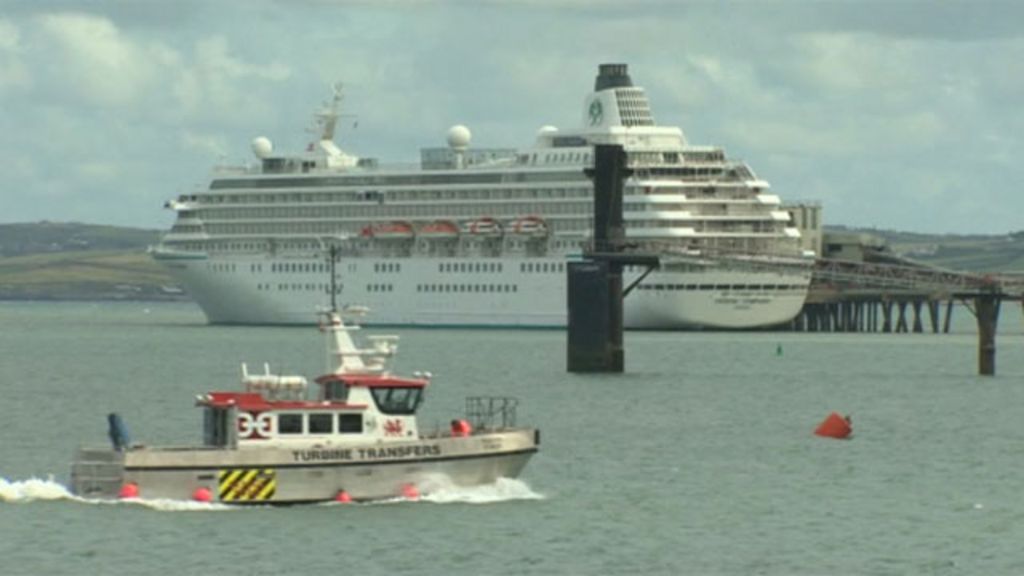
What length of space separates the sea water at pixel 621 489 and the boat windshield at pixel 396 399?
1970 mm

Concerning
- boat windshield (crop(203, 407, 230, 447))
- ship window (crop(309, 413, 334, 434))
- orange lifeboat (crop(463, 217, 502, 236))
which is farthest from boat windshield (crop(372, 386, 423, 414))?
orange lifeboat (crop(463, 217, 502, 236))

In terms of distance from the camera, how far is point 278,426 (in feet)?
188

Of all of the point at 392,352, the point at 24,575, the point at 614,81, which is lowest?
the point at 24,575

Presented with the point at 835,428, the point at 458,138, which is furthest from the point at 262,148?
the point at 835,428

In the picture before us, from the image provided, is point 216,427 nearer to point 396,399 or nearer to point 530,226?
point 396,399

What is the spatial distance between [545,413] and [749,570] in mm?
38537

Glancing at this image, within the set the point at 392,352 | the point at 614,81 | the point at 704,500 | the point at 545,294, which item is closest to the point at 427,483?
the point at 392,352

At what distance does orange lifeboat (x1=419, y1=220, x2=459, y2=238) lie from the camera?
18238cm

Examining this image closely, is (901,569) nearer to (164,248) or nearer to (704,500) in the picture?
(704,500)

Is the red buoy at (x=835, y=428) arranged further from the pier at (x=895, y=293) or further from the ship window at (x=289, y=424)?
the ship window at (x=289, y=424)

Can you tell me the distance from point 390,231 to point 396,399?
5004 inches

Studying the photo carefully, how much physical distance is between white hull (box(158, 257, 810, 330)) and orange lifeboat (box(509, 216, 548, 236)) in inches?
69.1

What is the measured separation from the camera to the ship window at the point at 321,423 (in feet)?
189

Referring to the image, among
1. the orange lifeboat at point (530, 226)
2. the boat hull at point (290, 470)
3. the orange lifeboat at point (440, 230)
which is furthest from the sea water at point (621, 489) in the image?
the orange lifeboat at point (440, 230)
